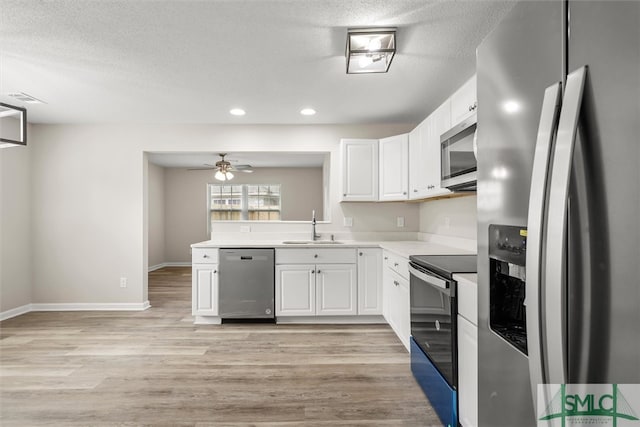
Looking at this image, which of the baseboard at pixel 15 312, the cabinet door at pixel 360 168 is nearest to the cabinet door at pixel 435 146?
the cabinet door at pixel 360 168

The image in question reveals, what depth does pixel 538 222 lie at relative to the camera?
696mm

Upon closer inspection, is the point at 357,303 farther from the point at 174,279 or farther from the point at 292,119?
the point at 174,279

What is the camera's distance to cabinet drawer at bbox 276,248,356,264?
3.81 m

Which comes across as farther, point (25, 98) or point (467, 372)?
point (25, 98)

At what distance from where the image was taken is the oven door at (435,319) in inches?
69.3

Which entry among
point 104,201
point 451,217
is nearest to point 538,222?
point 451,217

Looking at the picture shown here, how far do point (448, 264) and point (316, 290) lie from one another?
2022mm

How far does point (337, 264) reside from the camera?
3.81 m

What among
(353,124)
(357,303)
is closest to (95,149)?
(353,124)

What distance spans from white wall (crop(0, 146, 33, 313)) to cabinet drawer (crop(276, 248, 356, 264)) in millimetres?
3163

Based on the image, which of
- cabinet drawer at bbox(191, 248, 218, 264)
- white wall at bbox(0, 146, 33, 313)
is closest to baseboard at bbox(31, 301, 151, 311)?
white wall at bbox(0, 146, 33, 313)

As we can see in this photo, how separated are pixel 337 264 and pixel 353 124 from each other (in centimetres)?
176

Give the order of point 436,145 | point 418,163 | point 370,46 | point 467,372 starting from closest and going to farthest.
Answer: point 467,372 < point 370,46 < point 436,145 < point 418,163

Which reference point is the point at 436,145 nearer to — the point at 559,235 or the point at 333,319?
the point at 333,319
